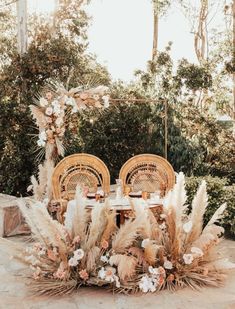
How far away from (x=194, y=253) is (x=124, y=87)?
5.02 m

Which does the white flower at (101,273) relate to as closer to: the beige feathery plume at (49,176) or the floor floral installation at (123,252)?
the floor floral installation at (123,252)

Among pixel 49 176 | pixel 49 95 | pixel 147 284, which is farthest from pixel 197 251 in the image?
pixel 49 95

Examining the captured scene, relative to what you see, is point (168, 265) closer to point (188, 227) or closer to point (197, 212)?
point (188, 227)

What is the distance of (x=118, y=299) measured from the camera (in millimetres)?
3551

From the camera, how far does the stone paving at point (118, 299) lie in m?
3.40

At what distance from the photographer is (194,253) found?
12.4 ft

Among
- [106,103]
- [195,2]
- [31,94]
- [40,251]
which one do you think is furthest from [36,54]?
[195,2]

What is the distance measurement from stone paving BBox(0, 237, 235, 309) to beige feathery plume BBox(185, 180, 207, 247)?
0.44 metres

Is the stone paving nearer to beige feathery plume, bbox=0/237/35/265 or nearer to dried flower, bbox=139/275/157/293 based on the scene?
dried flower, bbox=139/275/157/293

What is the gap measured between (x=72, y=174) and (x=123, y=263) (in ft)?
6.16

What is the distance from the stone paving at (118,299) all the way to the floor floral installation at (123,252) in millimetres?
82

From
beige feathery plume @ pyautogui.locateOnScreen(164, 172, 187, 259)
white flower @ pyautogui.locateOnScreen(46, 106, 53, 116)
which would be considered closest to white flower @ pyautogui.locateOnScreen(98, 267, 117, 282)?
beige feathery plume @ pyautogui.locateOnScreen(164, 172, 187, 259)

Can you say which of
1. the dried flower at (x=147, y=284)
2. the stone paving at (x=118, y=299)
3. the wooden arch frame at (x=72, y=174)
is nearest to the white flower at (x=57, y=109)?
the wooden arch frame at (x=72, y=174)

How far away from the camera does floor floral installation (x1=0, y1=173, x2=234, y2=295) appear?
3.61m
